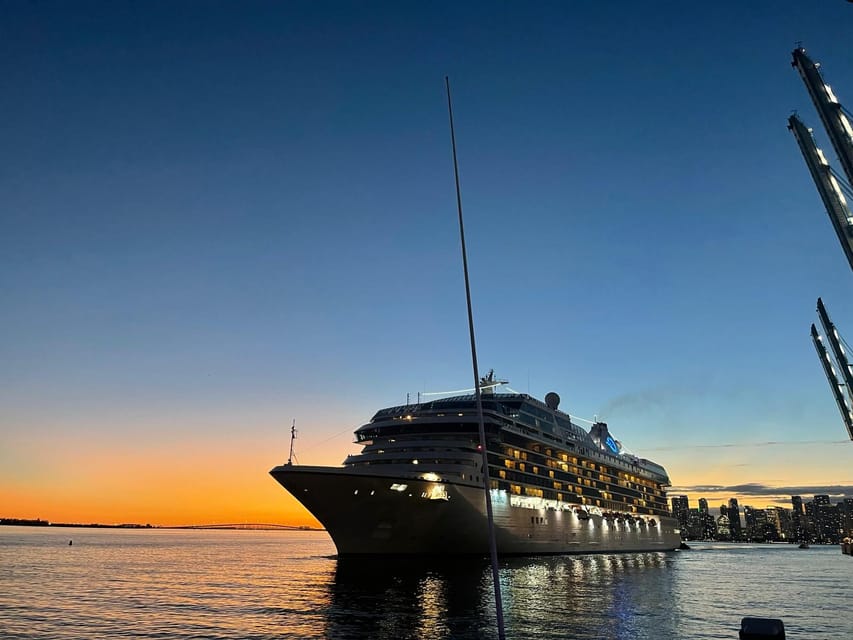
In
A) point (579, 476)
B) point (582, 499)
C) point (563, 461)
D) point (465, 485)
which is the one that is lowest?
point (465, 485)

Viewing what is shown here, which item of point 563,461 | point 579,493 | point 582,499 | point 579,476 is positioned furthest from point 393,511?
point 582,499

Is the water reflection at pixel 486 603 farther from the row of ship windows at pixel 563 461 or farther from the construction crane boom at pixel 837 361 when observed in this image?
the construction crane boom at pixel 837 361

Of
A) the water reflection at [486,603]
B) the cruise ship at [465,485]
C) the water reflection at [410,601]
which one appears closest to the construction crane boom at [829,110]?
the water reflection at [486,603]

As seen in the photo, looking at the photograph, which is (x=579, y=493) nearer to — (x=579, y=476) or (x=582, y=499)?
(x=582, y=499)

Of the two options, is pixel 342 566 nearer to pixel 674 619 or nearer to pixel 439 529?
pixel 439 529

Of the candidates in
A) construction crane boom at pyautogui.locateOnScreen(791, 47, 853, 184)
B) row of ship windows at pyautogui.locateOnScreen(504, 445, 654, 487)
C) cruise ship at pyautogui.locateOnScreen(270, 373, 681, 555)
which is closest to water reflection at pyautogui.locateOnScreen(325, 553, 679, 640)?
cruise ship at pyautogui.locateOnScreen(270, 373, 681, 555)

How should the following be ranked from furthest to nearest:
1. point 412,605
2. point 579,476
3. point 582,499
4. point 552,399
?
point 552,399, point 579,476, point 582,499, point 412,605

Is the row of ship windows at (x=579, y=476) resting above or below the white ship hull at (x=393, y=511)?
above

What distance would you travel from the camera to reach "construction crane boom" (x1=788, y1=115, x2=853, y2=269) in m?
34.3

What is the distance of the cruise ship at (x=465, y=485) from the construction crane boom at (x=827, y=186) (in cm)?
3551

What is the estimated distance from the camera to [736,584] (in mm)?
54875

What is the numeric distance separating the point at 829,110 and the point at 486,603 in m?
34.0

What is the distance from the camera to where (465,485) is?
180 ft

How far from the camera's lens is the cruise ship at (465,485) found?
52375 mm
